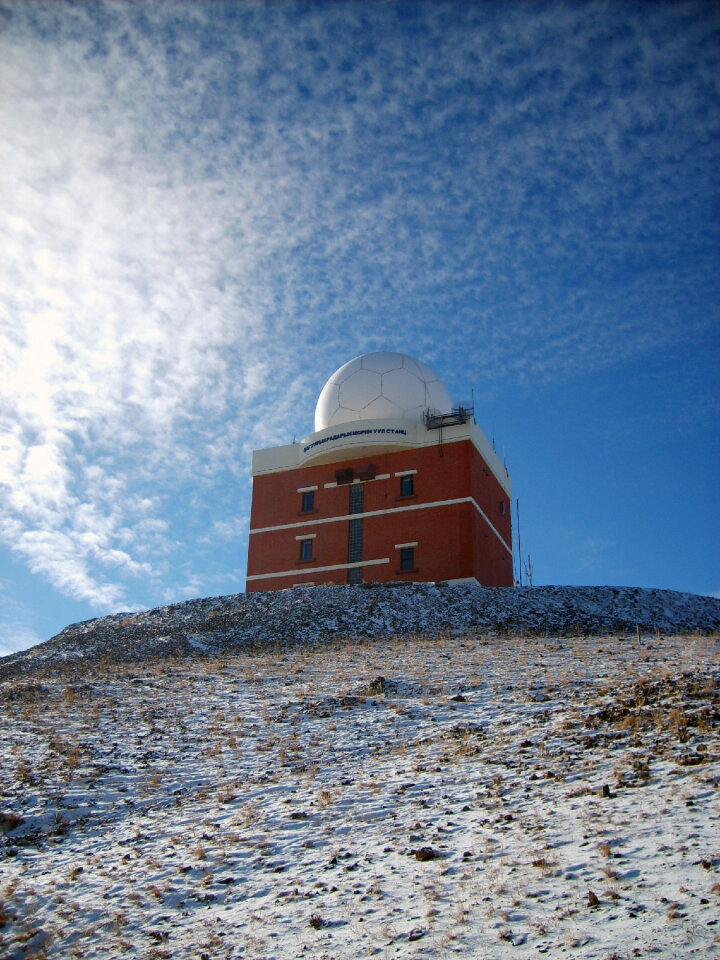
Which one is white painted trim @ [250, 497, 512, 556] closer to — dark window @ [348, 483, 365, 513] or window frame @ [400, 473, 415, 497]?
dark window @ [348, 483, 365, 513]

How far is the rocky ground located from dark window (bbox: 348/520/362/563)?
72.4 ft

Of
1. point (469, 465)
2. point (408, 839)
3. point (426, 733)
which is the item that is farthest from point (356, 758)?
point (469, 465)

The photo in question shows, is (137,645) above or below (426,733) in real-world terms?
above

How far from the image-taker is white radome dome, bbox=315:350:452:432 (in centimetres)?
4722

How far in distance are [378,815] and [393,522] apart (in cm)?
3162

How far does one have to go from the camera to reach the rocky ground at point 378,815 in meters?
9.58

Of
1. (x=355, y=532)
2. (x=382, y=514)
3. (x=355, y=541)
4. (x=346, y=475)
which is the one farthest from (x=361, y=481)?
(x=355, y=541)

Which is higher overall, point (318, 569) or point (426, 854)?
point (318, 569)

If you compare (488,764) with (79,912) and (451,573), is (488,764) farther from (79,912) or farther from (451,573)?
(451,573)

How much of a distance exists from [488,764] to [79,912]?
22.4 feet

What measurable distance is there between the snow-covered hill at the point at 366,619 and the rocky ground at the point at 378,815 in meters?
7.84

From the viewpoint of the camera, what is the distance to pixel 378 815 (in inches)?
516

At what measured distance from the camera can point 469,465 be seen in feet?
144

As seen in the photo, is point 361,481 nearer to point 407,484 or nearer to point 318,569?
point 407,484
